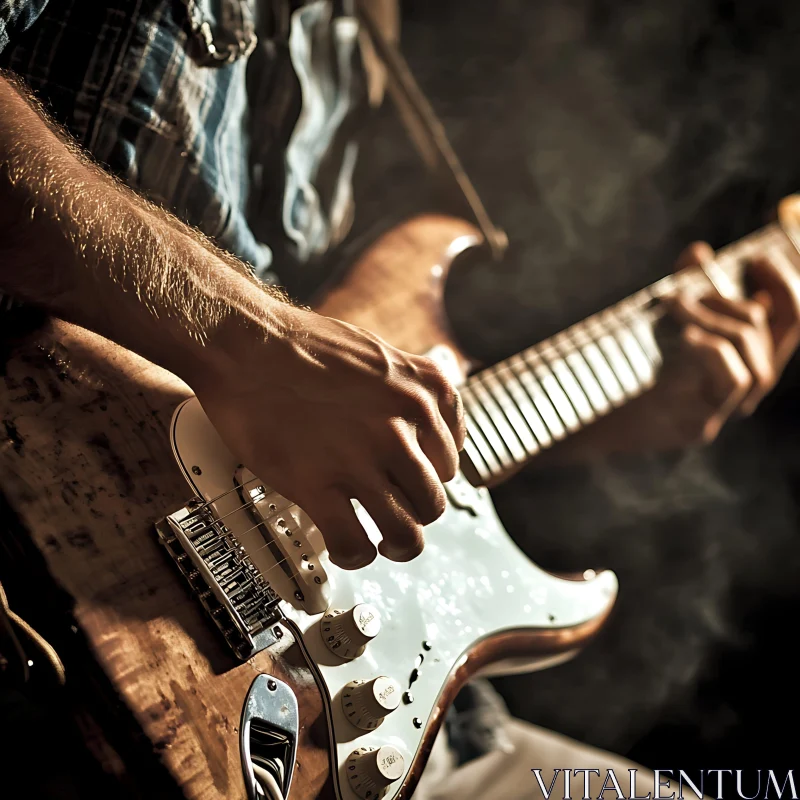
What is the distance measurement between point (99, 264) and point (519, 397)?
521 mm

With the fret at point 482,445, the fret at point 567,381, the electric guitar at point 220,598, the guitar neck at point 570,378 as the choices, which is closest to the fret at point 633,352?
the guitar neck at point 570,378

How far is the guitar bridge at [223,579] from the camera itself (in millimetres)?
505

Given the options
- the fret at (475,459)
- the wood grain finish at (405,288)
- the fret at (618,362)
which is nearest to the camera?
the fret at (475,459)

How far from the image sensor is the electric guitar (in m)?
0.47

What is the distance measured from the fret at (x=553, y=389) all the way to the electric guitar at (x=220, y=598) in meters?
0.26

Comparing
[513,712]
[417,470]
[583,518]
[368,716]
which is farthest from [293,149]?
[513,712]

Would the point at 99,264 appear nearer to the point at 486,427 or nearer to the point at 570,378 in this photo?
the point at 486,427

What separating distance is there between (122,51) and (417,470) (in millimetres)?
523

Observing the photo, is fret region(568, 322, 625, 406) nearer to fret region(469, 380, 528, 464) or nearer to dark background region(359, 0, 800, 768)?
fret region(469, 380, 528, 464)

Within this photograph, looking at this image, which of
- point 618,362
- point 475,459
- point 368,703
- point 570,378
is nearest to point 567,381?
point 570,378

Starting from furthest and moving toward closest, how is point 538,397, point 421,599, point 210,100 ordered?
point 538,397 → point 210,100 → point 421,599

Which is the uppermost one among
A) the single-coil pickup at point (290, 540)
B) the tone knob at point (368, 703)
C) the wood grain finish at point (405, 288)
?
the wood grain finish at point (405, 288)

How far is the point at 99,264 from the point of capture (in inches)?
20.5

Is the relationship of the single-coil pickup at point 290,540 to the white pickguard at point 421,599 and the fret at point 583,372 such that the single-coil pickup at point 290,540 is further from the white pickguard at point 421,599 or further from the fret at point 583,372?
the fret at point 583,372
